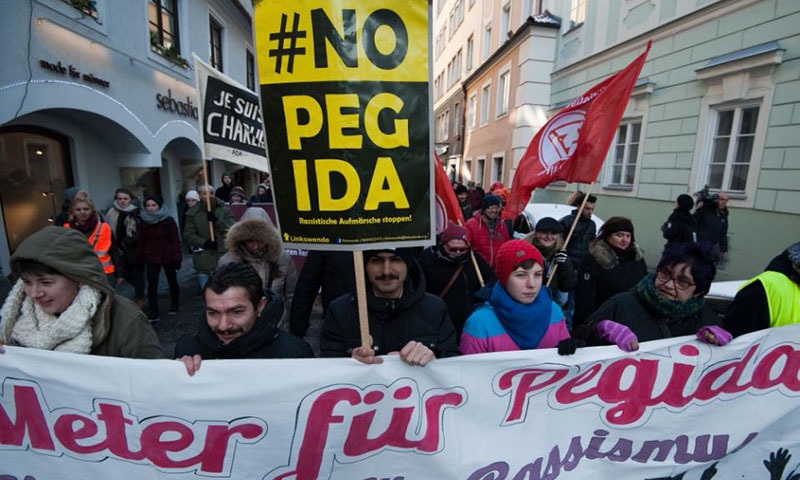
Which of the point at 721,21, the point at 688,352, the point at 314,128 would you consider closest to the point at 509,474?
the point at 688,352

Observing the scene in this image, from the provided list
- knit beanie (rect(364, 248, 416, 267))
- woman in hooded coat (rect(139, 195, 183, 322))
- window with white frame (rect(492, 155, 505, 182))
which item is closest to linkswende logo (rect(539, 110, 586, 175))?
knit beanie (rect(364, 248, 416, 267))

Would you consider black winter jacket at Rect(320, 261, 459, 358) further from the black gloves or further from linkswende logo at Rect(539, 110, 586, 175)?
linkswende logo at Rect(539, 110, 586, 175)

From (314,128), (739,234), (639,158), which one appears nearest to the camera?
(314,128)

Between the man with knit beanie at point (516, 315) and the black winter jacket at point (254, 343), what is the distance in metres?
0.88

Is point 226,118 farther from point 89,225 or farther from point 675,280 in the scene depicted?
point 675,280

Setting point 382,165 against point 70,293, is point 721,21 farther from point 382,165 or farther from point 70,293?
point 70,293

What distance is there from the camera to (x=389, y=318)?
196 cm

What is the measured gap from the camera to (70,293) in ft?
5.59

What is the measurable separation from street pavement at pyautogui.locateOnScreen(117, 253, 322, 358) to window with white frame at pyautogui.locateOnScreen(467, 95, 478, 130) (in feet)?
54.0

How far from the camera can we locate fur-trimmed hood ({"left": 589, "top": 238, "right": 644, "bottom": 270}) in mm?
3326

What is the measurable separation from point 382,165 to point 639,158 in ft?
31.2

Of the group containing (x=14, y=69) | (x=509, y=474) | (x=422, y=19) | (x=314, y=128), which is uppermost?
(x=14, y=69)

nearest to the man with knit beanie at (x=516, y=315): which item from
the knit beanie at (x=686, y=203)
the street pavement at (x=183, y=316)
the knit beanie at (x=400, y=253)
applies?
the knit beanie at (x=400, y=253)

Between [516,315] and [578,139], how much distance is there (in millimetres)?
2412
